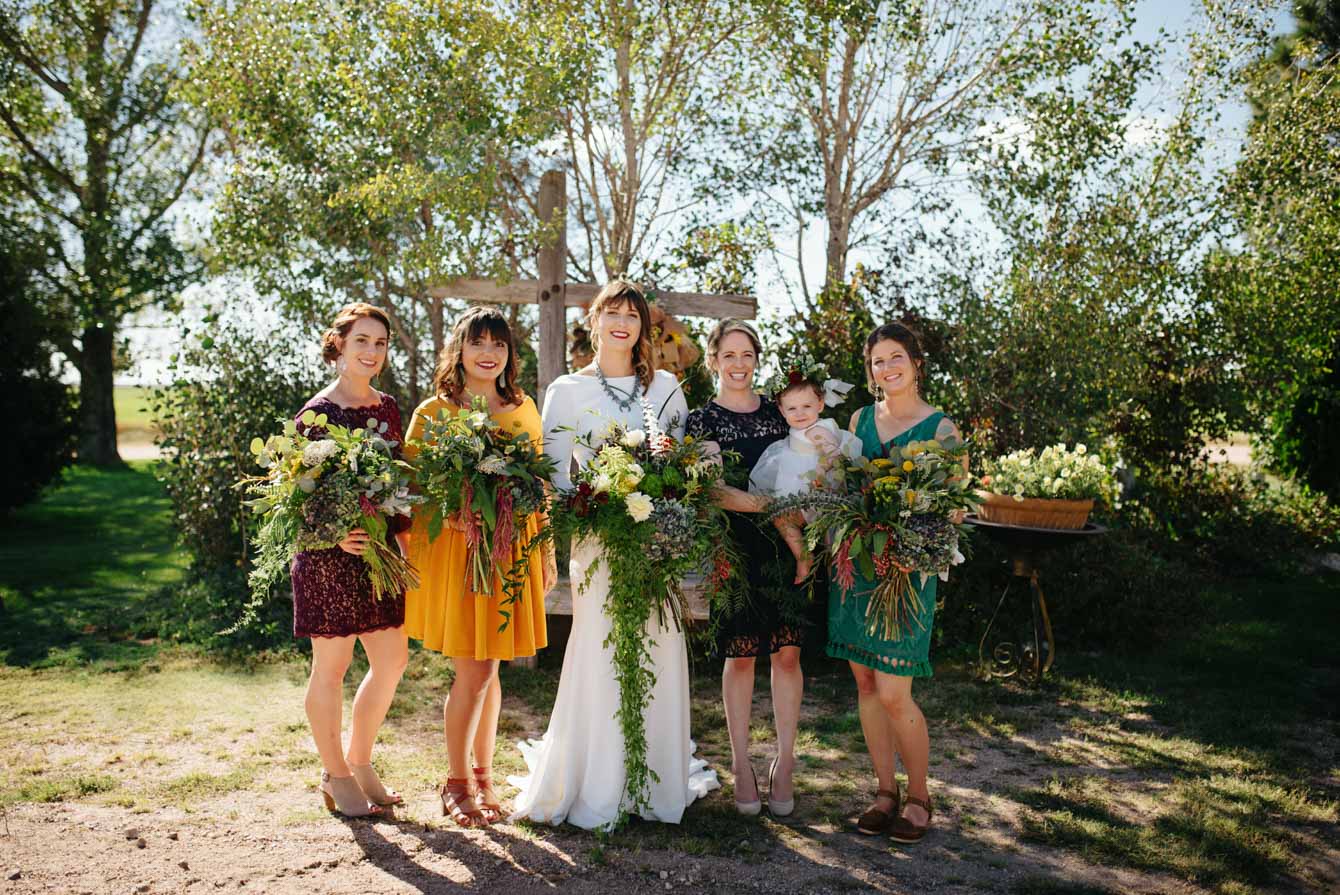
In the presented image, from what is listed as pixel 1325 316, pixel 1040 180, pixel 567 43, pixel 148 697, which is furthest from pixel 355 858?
pixel 1325 316

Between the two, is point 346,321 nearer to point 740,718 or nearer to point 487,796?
point 487,796

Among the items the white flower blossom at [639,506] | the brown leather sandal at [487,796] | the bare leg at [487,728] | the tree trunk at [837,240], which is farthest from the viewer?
the tree trunk at [837,240]

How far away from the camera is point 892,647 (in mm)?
4262

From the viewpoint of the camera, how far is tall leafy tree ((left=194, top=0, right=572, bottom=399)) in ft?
26.4

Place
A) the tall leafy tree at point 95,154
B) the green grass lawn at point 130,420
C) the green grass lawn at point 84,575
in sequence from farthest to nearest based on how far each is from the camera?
the green grass lawn at point 130,420, the tall leafy tree at point 95,154, the green grass lawn at point 84,575

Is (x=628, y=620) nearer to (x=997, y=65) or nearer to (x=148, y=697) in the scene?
(x=148, y=697)

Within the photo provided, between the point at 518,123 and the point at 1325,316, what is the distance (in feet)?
25.1

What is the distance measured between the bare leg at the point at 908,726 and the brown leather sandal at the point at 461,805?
1880 millimetres

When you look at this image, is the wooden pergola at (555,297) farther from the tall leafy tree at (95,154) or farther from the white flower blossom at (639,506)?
the tall leafy tree at (95,154)

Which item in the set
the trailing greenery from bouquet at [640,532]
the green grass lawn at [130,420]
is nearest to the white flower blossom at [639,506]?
the trailing greenery from bouquet at [640,532]

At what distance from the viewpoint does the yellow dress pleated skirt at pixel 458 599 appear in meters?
4.38

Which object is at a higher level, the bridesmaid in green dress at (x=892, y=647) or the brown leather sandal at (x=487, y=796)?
the bridesmaid in green dress at (x=892, y=647)

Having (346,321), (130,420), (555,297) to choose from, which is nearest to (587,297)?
(555,297)

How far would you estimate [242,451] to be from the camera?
8711 millimetres
